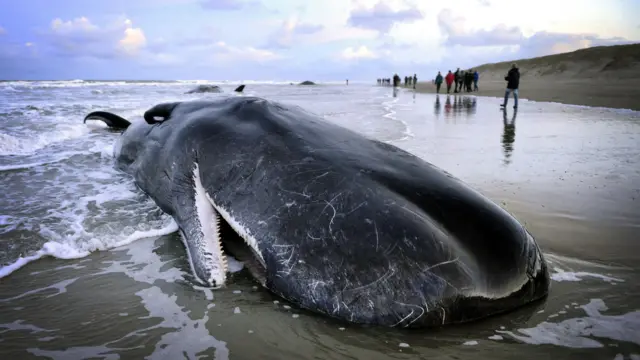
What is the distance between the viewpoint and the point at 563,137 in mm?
9445

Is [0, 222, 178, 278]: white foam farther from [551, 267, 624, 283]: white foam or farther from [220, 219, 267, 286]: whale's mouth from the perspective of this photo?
[551, 267, 624, 283]: white foam

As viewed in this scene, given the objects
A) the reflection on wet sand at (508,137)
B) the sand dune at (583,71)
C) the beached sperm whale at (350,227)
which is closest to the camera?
the beached sperm whale at (350,227)

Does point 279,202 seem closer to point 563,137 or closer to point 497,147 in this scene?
point 497,147

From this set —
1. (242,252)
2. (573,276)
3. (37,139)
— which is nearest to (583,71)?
(37,139)

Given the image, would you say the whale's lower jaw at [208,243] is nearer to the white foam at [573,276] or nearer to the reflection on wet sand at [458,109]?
the white foam at [573,276]

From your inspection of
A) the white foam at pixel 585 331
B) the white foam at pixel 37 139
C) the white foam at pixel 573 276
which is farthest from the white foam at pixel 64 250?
the white foam at pixel 37 139

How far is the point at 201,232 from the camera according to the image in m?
3.07

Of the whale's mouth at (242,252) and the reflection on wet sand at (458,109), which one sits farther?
the reflection on wet sand at (458,109)


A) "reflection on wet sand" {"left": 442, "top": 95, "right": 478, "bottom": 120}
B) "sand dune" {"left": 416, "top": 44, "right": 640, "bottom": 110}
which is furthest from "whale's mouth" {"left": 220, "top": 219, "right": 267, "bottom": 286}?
"sand dune" {"left": 416, "top": 44, "right": 640, "bottom": 110}

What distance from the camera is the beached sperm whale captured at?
7.48 feet

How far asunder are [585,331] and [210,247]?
248 cm

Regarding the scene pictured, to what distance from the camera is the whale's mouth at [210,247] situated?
301 centimetres

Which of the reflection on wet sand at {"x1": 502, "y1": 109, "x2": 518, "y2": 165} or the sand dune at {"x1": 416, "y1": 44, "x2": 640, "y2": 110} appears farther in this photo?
the sand dune at {"x1": 416, "y1": 44, "x2": 640, "y2": 110}

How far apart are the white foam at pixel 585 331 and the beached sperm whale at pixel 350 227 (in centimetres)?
19
